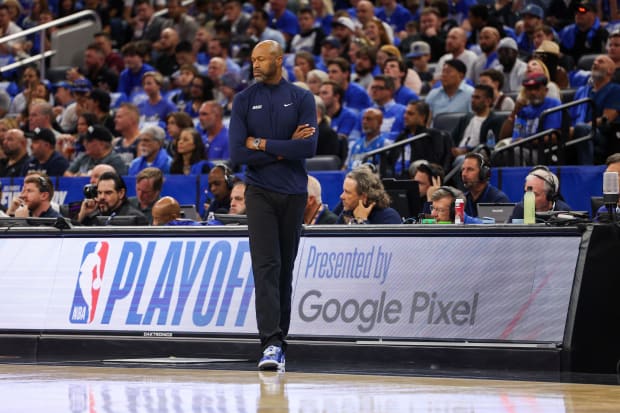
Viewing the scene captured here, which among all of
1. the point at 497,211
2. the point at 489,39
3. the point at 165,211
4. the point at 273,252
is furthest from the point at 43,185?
the point at 489,39

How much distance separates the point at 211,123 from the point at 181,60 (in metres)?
5.09

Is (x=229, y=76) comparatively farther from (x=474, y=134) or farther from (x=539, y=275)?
(x=539, y=275)

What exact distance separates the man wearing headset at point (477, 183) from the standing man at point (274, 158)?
3588mm

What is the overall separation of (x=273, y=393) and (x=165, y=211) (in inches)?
199

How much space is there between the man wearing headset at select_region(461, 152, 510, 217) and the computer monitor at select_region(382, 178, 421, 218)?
524mm

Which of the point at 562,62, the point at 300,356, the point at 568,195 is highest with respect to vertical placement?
the point at 562,62

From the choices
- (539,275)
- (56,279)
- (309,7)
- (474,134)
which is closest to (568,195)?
(474,134)

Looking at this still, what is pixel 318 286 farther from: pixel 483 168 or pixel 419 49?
pixel 419 49

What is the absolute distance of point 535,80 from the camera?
51.1 ft

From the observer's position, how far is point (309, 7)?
22.9 metres

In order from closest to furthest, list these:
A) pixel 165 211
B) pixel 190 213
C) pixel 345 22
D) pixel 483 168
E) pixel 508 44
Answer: pixel 165 211
pixel 483 168
pixel 190 213
pixel 508 44
pixel 345 22

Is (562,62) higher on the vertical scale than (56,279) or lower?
higher

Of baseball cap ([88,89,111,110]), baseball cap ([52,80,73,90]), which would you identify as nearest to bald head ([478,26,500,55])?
baseball cap ([88,89,111,110])

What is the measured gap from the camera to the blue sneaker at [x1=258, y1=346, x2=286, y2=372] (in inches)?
359
